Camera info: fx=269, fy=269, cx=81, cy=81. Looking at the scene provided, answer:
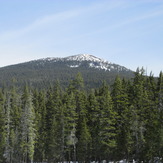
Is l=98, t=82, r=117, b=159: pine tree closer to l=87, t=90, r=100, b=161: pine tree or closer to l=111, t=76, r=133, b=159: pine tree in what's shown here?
l=111, t=76, r=133, b=159: pine tree

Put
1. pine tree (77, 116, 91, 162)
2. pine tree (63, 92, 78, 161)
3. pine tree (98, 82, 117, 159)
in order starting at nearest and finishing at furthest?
pine tree (98, 82, 117, 159) → pine tree (63, 92, 78, 161) → pine tree (77, 116, 91, 162)

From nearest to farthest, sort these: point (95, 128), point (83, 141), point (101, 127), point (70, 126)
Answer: point (101, 127) → point (95, 128) → point (83, 141) → point (70, 126)

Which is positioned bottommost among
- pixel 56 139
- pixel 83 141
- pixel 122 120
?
pixel 56 139

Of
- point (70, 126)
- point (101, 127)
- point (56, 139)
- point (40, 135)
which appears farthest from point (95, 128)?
point (40, 135)

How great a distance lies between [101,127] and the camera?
163 ft

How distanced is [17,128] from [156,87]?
35.1 m

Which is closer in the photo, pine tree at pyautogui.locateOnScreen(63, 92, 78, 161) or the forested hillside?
the forested hillside

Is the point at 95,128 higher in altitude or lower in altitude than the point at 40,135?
higher

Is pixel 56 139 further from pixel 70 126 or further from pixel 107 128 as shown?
pixel 107 128

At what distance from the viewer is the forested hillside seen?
4669cm

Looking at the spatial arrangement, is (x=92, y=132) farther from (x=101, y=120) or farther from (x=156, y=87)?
(x=156, y=87)

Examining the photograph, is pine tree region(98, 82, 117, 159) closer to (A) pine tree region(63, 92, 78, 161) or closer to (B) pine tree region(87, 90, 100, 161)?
(B) pine tree region(87, 90, 100, 161)

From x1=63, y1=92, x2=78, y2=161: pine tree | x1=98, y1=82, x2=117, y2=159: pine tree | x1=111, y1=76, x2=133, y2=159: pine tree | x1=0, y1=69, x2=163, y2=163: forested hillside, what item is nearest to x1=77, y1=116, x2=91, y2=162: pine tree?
x1=0, y1=69, x2=163, y2=163: forested hillside

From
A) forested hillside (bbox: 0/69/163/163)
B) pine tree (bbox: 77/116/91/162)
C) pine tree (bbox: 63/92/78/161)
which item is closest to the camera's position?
forested hillside (bbox: 0/69/163/163)
